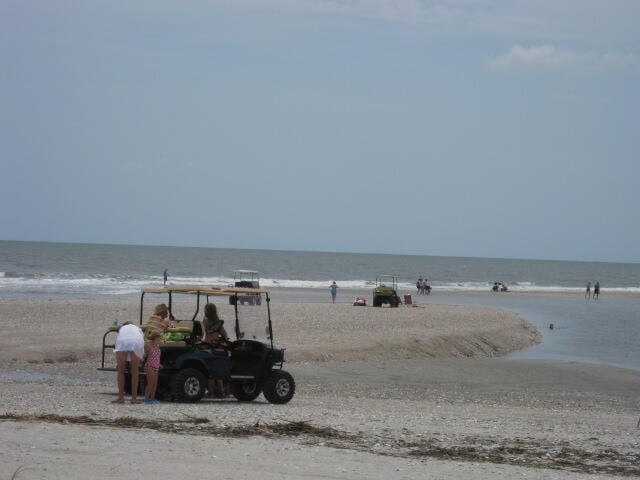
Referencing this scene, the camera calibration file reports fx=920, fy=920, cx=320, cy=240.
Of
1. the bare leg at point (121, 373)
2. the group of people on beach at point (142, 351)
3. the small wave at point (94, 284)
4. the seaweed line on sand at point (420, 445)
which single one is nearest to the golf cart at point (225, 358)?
the group of people on beach at point (142, 351)

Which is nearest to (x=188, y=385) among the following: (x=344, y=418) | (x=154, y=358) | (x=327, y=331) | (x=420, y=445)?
(x=154, y=358)

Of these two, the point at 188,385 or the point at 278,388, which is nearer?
the point at 188,385

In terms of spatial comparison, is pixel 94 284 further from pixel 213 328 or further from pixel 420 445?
pixel 420 445

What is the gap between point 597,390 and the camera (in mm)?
21906

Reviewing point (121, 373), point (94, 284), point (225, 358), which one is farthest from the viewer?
point (94, 284)

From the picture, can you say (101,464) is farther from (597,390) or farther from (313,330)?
(313,330)

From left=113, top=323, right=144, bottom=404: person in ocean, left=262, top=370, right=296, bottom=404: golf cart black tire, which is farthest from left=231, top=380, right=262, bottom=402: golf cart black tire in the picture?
left=113, top=323, right=144, bottom=404: person in ocean

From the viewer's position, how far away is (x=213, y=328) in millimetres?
14828

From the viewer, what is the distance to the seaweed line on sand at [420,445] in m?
10.2

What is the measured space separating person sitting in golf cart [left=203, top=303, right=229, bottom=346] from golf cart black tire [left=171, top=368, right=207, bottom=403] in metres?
0.65

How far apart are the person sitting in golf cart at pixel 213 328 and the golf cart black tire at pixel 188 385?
0.65m

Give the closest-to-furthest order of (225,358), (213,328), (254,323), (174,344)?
1. (174,344)
2. (225,358)
3. (213,328)
4. (254,323)

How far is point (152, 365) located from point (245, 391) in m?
1.88

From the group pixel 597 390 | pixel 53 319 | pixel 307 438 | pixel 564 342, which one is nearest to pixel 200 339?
pixel 307 438
